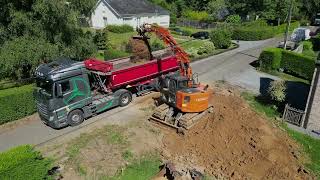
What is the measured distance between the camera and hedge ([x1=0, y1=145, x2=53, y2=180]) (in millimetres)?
11406

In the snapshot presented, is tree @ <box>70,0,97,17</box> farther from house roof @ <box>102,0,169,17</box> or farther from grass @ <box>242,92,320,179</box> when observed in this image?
house roof @ <box>102,0,169,17</box>

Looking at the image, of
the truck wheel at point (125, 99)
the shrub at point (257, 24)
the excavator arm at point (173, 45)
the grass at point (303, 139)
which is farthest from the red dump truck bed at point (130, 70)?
the shrub at point (257, 24)

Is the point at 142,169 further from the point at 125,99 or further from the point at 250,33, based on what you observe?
the point at 250,33

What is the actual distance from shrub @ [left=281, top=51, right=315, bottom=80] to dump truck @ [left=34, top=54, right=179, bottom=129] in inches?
549

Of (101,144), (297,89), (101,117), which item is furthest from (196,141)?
(297,89)

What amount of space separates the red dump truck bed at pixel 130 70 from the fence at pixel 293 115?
883 centimetres

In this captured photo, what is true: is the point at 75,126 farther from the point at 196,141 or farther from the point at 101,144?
the point at 196,141

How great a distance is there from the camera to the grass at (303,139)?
A: 1558 cm

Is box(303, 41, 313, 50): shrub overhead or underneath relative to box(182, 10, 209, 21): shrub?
underneath

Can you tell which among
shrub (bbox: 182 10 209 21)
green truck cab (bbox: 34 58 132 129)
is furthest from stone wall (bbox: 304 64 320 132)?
shrub (bbox: 182 10 209 21)

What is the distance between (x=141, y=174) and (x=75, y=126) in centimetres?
607

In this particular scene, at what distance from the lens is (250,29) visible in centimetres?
4647

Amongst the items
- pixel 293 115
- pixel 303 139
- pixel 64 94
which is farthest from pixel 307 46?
pixel 64 94

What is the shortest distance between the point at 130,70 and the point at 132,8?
36003 millimetres
